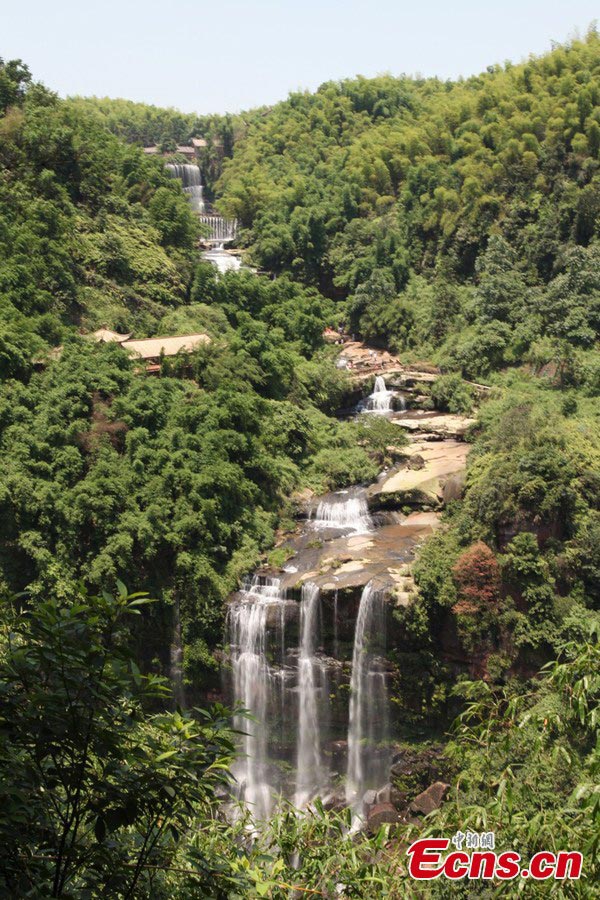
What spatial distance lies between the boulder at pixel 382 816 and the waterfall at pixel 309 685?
5.70 feet

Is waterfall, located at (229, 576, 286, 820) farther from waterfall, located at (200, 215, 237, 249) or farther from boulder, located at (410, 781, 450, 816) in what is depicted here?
waterfall, located at (200, 215, 237, 249)

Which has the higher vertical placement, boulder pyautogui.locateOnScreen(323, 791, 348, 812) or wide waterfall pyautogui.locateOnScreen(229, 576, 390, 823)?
wide waterfall pyautogui.locateOnScreen(229, 576, 390, 823)

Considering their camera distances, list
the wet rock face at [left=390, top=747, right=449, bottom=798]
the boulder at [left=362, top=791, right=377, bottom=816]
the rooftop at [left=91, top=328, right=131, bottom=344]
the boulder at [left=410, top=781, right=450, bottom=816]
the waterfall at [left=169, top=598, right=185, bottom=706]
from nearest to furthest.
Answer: the boulder at [left=410, top=781, right=450, bottom=816]
the wet rock face at [left=390, top=747, right=449, bottom=798]
the boulder at [left=362, top=791, right=377, bottom=816]
the waterfall at [left=169, top=598, right=185, bottom=706]
the rooftop at [left=91, top=328, right=131, bottom=344]

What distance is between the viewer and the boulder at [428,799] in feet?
44.4

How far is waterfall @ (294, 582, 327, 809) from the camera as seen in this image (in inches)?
621

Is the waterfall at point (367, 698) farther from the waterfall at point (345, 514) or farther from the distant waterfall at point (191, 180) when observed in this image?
the distant waterfall at point (191, 180)

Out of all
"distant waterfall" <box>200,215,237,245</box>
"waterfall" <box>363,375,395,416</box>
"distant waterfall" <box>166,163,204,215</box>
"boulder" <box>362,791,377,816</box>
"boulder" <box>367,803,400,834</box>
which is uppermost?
"distant waterfall" <box>166,163,204,215</box>

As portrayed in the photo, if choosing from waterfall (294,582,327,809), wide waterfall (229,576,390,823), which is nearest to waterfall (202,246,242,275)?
wide waterfall (229,576,390,823)

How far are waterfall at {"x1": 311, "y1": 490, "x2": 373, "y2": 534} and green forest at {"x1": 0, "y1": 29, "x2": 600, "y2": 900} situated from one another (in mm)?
734

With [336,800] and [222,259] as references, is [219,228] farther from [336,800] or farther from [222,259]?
[336,800]

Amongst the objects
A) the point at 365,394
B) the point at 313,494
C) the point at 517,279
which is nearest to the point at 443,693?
the point at 313,494

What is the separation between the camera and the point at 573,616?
1390 cm

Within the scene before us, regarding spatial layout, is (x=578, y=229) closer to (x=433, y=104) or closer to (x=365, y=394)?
(x=365, y=394)

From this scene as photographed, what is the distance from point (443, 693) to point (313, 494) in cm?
642
